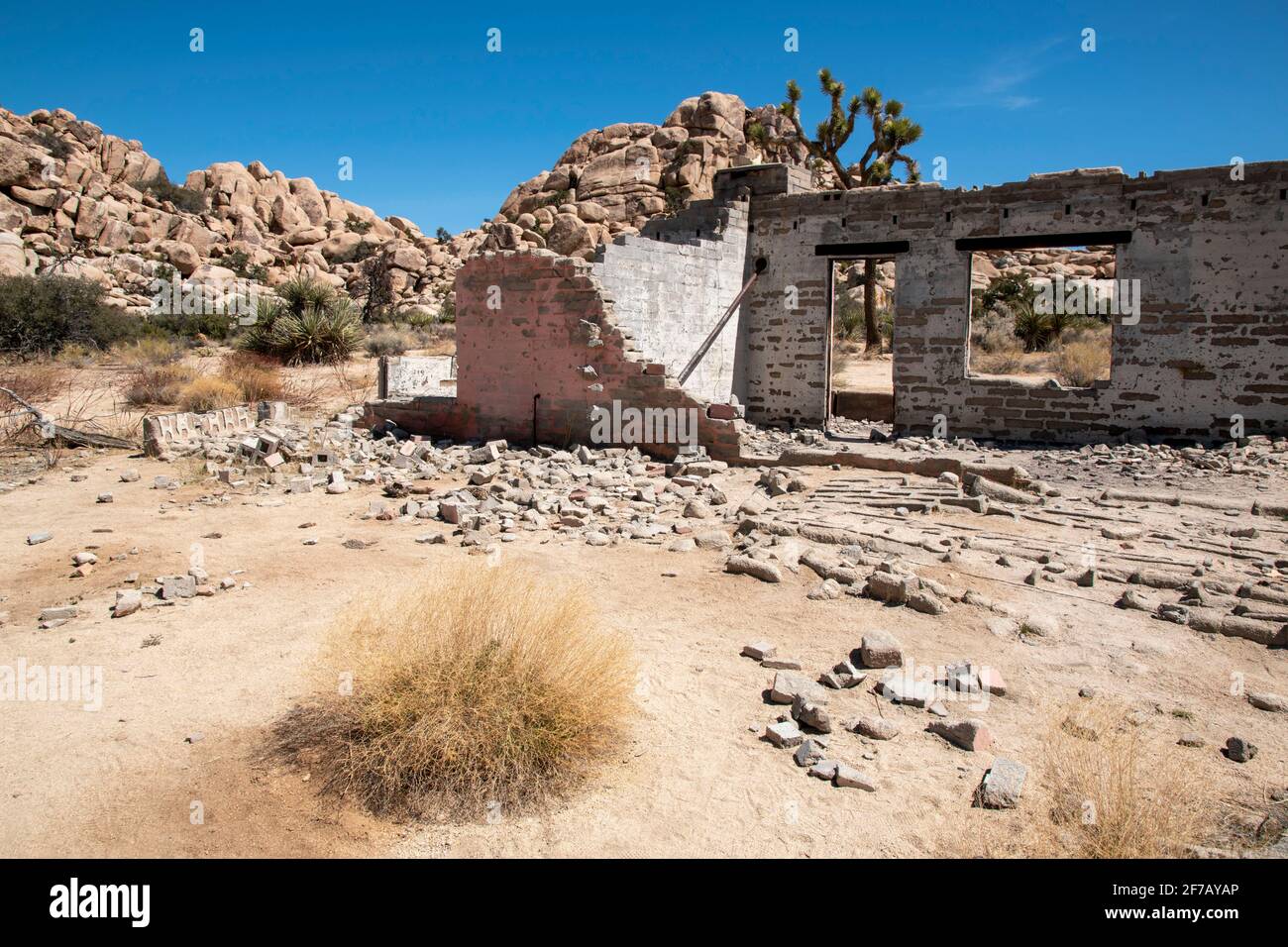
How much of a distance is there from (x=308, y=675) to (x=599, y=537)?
3.37 metres

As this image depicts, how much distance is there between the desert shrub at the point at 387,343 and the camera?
20827 millimetres

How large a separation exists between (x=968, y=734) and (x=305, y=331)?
17365mm

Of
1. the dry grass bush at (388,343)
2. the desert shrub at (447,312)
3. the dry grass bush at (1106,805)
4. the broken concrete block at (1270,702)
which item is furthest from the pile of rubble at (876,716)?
the desert shrub at (447,312)

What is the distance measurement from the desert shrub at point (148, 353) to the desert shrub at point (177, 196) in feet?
87.9

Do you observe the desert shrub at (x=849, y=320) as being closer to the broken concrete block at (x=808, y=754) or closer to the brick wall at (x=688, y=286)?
the brick wall at (x=688, y=286)

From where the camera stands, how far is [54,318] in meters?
18.7

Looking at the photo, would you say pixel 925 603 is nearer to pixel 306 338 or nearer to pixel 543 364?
pixel 543 364

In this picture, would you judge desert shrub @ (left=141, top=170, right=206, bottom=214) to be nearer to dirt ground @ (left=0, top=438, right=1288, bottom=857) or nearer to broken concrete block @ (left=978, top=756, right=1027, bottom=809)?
dirt ground @ (left=0, top=438, right=1288, bottom=857)

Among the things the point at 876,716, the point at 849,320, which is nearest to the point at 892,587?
the point at 876,716
